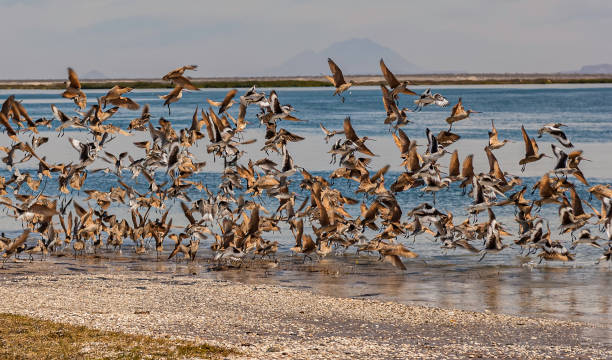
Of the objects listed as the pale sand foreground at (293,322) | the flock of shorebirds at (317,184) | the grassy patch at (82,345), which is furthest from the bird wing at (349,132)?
the grassy patch at (82,345)

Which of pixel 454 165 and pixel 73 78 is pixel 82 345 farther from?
pixel 454 165

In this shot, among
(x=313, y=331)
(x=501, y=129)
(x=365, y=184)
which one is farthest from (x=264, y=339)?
(x=501, y=129)

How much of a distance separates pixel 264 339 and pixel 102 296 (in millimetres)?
4975

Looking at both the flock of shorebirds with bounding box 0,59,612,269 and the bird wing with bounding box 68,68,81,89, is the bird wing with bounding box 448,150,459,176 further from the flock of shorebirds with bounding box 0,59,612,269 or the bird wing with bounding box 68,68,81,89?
the bird wing with bounding box 68,68,81,89

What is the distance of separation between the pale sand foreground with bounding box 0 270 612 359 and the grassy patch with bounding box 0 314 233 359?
587mm

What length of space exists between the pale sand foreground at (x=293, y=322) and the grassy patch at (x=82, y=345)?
0.59 metres

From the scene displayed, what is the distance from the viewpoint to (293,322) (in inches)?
584

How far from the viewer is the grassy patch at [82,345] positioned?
11656 mm

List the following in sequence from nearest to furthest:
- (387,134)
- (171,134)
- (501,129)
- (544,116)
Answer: (171,134) < (387,134) < (501,129) < (544,116)

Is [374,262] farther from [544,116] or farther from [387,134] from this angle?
[544,116]

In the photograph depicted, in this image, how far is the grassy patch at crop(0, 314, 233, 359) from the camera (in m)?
Result: 11.7

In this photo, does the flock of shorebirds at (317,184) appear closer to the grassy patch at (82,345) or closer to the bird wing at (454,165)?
the bird wing at (454,165)

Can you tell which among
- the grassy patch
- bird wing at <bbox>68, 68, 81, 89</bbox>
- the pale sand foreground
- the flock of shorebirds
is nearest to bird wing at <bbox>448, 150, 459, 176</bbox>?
the flock of shorebirds

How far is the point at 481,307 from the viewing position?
55.2ft
